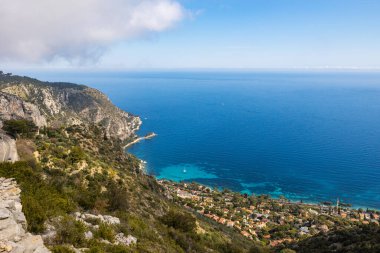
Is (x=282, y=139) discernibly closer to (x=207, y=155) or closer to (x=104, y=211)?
(x=207, y=155)

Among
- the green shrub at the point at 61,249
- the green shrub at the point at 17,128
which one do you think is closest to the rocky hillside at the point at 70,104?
the green shrub at the point at 17,128

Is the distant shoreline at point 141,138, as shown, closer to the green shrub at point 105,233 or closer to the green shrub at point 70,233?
the green shrub at point 105,233

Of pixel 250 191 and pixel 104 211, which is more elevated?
pixel 104 211

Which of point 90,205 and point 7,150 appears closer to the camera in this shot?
point 90,205

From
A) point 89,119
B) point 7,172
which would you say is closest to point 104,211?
point 7,172

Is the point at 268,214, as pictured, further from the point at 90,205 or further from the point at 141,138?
the point at 141,138

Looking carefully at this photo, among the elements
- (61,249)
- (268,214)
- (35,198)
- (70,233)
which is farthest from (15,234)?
(268,214)
